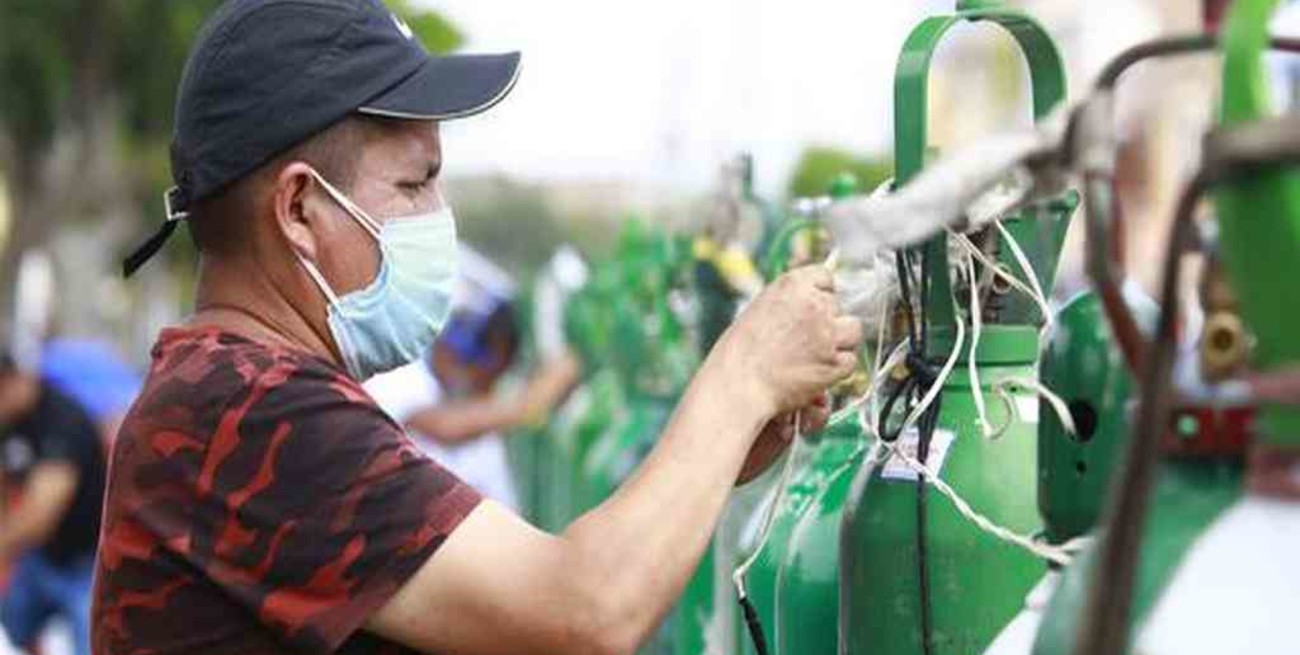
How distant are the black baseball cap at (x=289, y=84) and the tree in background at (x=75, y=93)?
22803mm

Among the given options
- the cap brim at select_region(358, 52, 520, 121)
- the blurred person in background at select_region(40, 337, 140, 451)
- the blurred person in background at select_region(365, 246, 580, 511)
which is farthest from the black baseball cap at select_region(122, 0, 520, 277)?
the blurred person in background at select_region(40, 337, 140, 451)

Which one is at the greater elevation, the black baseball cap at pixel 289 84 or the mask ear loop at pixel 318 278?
the black baseball cap at pixel 289 84

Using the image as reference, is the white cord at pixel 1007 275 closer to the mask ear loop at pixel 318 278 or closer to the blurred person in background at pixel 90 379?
the mask ear loop at pixel 318 278

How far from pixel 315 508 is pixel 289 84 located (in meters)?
0.51

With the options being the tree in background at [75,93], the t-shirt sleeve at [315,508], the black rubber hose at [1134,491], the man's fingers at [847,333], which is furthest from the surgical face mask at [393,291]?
the tree in background at [75,93]

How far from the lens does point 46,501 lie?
888 cm

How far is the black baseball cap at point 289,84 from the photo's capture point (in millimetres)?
2801

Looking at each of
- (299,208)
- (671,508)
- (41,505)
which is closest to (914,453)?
(671,508)

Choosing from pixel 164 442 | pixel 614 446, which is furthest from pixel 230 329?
pixel 614 446

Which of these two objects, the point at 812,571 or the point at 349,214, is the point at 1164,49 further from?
the point at 812,571

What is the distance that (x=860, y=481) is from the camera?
9.90ft

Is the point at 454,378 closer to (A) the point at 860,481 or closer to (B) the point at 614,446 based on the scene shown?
(B) the point at 614,446

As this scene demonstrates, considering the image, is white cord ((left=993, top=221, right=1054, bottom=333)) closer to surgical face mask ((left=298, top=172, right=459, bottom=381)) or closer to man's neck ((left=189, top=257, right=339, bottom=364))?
surgical face mask ((left=298, top=172, right=459, bottom=381))

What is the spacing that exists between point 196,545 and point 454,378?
23.5 feet
